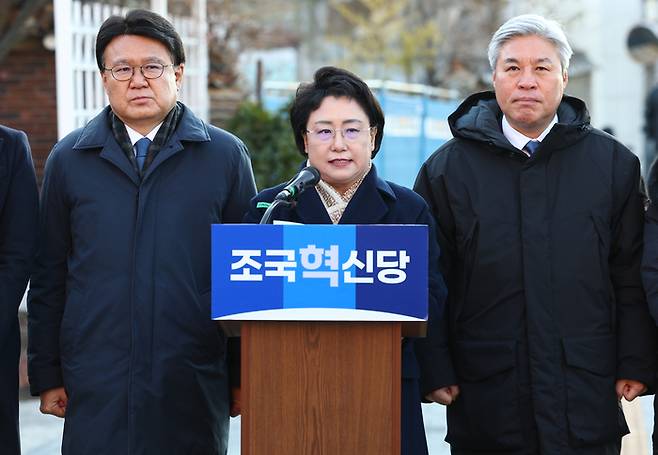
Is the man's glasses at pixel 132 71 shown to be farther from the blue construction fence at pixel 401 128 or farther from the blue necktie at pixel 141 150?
the blue construction fence at pixel 401 128

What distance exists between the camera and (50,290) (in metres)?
4.27

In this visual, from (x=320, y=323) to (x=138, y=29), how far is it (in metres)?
1.38

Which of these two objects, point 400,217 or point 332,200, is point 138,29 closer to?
point 332,200

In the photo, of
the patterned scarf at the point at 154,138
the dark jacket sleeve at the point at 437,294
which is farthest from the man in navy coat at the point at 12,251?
the dark jacket sleeve at the point at 437,294

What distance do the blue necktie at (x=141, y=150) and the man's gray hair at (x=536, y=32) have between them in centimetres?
131

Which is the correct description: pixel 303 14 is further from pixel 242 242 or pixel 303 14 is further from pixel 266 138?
pixel 242 242

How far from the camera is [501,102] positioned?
4.35 metres

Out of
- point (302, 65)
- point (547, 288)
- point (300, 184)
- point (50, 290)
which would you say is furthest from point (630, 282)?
point (302, 65)

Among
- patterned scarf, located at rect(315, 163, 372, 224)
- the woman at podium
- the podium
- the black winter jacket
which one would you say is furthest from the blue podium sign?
the black winter jacket

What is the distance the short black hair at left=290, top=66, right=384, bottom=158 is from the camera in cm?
409

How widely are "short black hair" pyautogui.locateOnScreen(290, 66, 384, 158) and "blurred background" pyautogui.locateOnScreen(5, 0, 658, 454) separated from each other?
2.42 m

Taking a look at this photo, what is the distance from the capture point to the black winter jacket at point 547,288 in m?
4.21

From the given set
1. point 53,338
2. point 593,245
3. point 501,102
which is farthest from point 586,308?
point 53,338

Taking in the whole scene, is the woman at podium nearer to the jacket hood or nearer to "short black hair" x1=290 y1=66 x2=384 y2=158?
"short black hair" x1=290 y1=66 x2=384 y2=158
